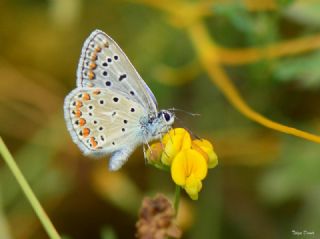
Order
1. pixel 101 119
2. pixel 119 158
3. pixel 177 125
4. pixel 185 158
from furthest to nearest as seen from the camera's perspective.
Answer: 1. pixel 177 125
2. pixel 101 119
3. pixel 119 158
4. pixel 185 158

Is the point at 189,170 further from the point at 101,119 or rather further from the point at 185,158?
the point at 101,119

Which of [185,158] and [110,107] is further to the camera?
[110,107]

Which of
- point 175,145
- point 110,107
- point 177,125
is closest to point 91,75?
point 110,107

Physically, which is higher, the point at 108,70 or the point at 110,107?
the point at 108,70

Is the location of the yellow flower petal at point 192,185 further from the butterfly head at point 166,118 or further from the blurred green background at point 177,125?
the blurred green background at point 177,125

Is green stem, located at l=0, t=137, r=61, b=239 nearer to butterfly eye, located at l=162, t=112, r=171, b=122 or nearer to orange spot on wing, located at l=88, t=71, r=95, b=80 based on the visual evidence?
orange spot on wing, located at l=88, t=71, r=95, b=80

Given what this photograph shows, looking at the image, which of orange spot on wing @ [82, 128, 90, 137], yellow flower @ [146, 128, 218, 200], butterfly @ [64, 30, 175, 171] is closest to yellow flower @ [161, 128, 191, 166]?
yellow flower @ [146, 128, 218, 200]

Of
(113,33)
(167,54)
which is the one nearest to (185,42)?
(167,54)
